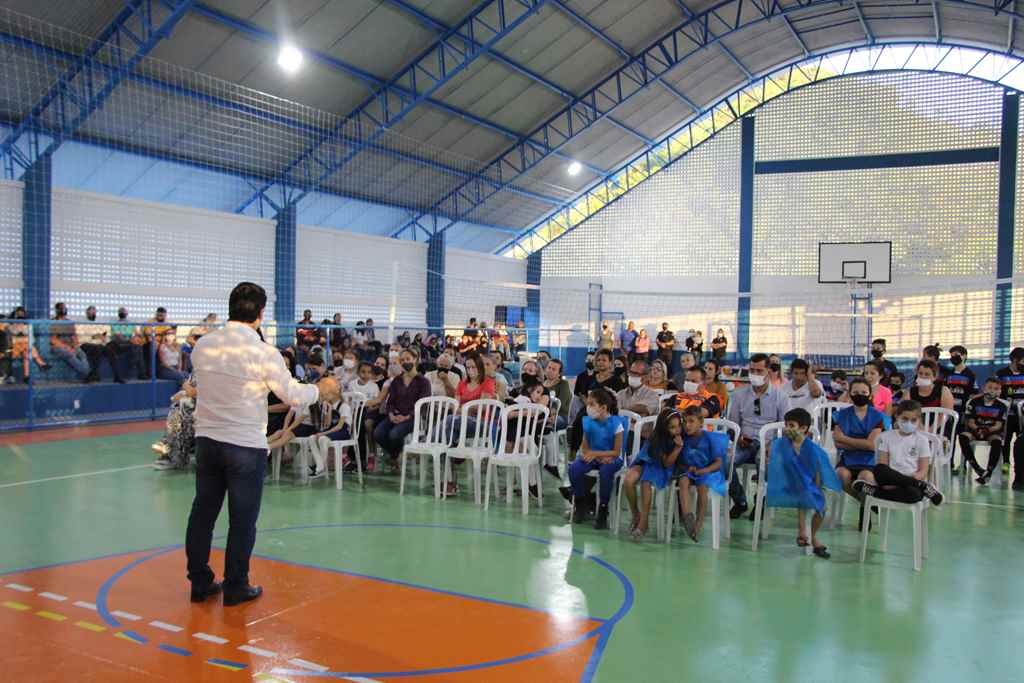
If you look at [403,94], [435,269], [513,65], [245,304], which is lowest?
[245,304]

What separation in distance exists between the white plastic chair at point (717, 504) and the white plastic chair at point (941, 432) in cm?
176

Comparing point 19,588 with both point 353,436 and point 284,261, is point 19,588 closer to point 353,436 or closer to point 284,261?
point 353,436

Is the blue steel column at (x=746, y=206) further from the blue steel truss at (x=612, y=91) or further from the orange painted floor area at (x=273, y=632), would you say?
the orange painted floor area at (x=273, y=632)

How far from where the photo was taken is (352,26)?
15406 millimetres

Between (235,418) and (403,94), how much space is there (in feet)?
48.8

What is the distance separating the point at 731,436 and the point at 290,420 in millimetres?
3765

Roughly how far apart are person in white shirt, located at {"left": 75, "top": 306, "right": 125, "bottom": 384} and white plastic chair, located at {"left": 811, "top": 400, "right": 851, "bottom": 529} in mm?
9173

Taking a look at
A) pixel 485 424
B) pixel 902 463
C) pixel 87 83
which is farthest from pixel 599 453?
pixel 87 83

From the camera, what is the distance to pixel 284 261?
18.1 meters

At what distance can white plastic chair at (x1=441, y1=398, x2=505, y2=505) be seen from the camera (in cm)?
659

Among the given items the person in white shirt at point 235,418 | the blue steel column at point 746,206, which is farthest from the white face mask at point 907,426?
the blue steel column at point 746,206

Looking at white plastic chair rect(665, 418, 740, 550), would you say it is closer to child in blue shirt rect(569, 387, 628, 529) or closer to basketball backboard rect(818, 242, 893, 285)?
child in blue shirt rect(569, 387, 628, 529)

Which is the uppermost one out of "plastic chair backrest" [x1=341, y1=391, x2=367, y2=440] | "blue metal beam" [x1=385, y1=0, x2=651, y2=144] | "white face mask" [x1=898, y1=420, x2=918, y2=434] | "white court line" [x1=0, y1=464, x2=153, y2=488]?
"blue metal beam" [x1=385, y1=0, x2=651, y2=144]

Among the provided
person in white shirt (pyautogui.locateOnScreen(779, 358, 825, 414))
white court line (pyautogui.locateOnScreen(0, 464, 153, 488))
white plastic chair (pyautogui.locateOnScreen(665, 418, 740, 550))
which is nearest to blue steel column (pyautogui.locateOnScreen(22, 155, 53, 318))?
white court line (pyautogui.locateOnScreen(0, 464, 153, 488))
